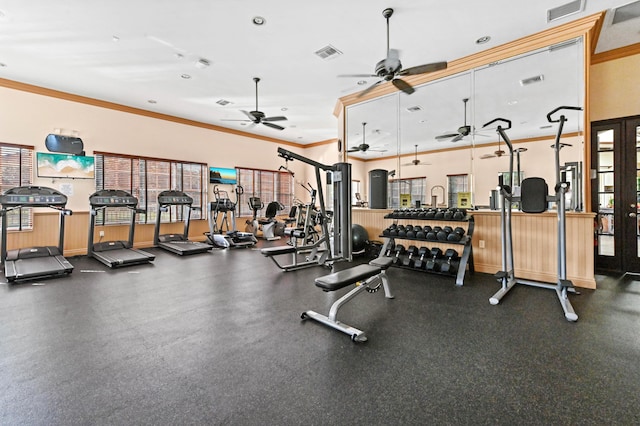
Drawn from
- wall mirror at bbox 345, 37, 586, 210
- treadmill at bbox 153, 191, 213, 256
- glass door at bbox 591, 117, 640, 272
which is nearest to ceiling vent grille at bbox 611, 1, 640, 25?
wall mirror at bbox 345, 37, 586, 210

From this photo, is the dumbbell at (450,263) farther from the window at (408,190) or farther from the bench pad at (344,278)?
the bench pad at (344,278)

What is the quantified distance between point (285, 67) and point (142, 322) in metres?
4.48

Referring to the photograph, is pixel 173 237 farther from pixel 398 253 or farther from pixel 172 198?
pixel 398 253

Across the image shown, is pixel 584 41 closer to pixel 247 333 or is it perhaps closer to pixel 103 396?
pixel 247 333

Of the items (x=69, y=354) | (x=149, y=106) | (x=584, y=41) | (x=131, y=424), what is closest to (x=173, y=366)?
(x=131, y=424)

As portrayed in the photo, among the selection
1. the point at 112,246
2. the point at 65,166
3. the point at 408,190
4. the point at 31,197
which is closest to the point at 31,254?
the point at 31,197

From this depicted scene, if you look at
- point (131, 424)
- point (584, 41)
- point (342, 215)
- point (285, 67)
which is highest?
point (285, 67)

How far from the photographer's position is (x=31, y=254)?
16.5 ft

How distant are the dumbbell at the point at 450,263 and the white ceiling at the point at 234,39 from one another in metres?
2.45

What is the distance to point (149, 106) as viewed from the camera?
22.8 ft

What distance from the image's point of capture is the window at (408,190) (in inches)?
218

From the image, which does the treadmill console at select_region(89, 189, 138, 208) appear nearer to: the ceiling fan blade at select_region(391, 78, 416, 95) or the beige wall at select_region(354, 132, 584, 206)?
the beige wall at select_region(354, 132, 584, 206)

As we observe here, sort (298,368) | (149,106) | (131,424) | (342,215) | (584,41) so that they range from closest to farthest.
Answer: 1. (131,424)
2. (298,368)
3. (342,215)
4. (584,41)
5. (149,106)

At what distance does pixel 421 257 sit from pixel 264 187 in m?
6.45
